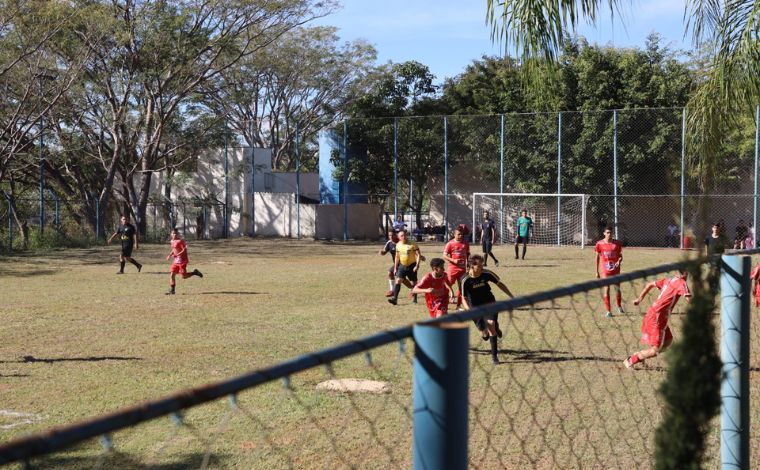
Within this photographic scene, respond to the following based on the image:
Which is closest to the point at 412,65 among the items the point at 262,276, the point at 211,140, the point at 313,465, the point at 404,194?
the point at 404,194

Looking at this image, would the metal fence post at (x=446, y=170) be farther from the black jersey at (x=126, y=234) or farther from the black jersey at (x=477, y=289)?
the black jersey at (x=477, y=289)

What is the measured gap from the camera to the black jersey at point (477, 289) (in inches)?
443

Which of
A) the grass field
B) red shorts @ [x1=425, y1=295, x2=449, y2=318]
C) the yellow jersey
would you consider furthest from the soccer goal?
red shorts @ [x1=425, y1=295, x2=449, y2=318]

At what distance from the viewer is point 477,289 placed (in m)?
11.3

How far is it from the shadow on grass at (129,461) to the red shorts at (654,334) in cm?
518

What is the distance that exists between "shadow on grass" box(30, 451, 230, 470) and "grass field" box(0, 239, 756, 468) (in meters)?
0.02

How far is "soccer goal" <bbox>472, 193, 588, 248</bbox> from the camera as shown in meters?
37.9

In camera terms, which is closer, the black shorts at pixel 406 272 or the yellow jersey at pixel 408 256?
the black shorts at pixel 406 272

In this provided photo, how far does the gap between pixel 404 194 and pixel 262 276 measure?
22.6 metres

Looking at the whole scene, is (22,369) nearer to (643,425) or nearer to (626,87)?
(643,425)

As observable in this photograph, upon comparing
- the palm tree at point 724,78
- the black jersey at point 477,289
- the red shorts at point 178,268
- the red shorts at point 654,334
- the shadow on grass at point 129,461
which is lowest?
the shadow on grass at point 129,461

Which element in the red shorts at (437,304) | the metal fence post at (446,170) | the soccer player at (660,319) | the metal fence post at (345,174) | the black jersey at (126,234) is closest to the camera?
the soccer player at (660,319)

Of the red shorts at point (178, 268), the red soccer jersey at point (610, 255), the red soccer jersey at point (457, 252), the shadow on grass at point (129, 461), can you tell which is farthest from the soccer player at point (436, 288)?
the red shorts at point (178, 268)

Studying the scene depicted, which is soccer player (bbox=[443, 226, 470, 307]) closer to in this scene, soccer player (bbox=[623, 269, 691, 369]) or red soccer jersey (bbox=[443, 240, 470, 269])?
red soccer jersey (bbox=[443, 240, 470, 269])
